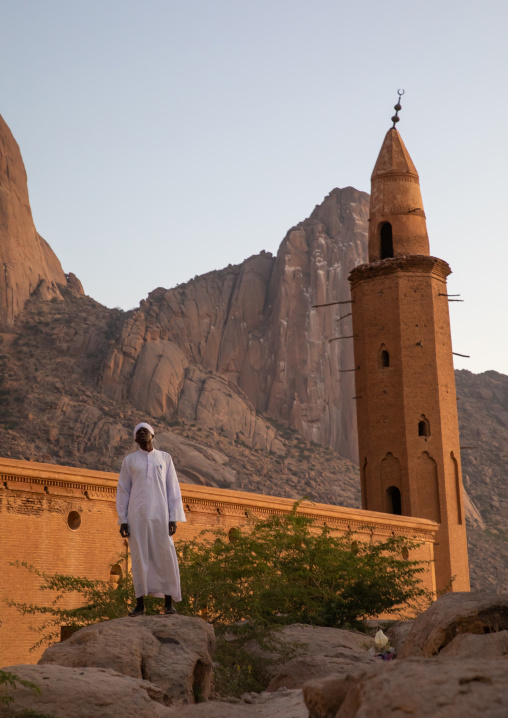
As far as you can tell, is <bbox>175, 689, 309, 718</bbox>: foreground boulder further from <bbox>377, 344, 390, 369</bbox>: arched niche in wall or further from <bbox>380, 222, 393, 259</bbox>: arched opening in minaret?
<bbox>380, 222, 393, 259</bbox>: arched opening in minaret

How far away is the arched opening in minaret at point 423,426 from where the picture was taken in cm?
2544

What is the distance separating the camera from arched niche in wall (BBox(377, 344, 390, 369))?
85.9ft

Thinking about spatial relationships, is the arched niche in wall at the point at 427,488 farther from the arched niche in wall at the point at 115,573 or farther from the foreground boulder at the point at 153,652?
the foreground boulder at the point at 153,652

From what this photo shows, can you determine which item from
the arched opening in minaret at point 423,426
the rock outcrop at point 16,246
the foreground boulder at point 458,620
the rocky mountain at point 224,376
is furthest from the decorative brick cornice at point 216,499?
the rock outcrop at point 16,246

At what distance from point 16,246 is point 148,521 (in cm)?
6484

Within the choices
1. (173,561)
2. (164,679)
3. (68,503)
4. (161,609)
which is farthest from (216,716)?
(68,503)

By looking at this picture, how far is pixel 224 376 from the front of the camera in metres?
75.8

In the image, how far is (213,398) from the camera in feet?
226

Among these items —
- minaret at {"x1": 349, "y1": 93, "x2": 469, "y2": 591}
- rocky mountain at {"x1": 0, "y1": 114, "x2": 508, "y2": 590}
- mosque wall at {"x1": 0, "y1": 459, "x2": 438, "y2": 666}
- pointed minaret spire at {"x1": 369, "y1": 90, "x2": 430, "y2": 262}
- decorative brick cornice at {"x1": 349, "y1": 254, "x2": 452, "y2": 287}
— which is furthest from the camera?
rocky mountain at {"x1": 0, "y1": 114, "x2": 508, "y2": 590}

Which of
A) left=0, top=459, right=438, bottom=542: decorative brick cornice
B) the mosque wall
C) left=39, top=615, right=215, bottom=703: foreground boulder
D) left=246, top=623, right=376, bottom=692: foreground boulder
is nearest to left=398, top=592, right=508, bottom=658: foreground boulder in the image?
left=246, top=623, right=376, bottom=692: foreground boulder

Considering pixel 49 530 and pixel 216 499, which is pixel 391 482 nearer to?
pixel 216 499

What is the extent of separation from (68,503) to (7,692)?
9053 millimetres

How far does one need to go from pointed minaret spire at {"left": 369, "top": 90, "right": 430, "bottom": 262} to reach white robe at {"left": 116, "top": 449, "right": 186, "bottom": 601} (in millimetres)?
19325

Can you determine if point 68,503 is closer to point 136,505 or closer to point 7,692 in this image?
point 136,505
